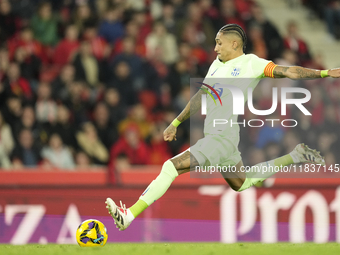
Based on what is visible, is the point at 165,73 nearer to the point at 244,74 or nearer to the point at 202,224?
the point at 202,224

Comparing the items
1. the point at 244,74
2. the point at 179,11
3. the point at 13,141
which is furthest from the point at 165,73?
the point at 244,74

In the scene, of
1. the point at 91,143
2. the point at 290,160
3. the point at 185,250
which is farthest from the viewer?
the point at 91,143

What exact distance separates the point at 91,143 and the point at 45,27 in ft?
9.27

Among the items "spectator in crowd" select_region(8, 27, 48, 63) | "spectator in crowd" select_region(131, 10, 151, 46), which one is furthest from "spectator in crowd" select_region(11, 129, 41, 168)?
"spectator in crowd" select_region(131, 10, 151, 46)

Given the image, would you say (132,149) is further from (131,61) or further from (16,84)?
(16,84)

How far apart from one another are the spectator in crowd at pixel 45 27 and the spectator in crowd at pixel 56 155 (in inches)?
101

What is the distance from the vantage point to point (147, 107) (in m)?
9.92

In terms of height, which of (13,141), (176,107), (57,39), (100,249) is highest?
(57,39)

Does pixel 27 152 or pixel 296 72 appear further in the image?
pixel 27 152

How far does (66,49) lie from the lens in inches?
410

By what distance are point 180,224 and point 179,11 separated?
17.2 feet

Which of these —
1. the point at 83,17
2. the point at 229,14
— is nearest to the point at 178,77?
Answer: the point at 83,17

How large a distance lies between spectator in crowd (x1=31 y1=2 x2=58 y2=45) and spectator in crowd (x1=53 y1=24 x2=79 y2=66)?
1.07 ft

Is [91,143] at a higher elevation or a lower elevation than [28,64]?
lower
